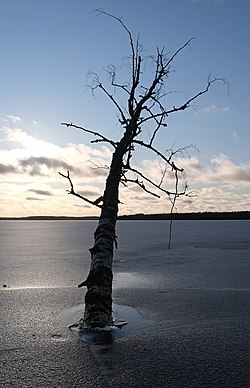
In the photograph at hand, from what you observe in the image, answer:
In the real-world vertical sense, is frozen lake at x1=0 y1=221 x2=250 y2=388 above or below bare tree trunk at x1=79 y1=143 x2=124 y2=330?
below

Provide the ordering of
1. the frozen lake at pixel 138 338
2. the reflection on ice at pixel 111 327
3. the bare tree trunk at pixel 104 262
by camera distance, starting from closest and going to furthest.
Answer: the frozen lake at pixel 138 338, the reflection on ice at pixel 111 327, the bare tree trunk at pixel 104 262

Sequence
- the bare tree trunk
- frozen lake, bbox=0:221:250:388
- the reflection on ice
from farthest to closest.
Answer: the bare tree trunk < the reflection on ice < frozen lake, bbox=0:221:250:388

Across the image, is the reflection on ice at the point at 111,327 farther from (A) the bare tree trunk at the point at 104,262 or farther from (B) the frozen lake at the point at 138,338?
A: (A) the bare tree trunk at the point at 104,262

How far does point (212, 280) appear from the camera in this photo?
14250mm

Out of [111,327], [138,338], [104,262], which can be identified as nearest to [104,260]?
[104,262]

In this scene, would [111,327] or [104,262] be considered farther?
[104,262]

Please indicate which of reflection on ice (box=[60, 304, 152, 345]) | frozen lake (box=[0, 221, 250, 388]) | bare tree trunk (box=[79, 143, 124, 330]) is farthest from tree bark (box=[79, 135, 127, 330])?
frozen lake (box=[0, 221, 250, 388])

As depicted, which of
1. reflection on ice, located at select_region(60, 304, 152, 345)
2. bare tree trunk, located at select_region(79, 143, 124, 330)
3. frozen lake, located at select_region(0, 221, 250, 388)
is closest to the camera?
frozen lake, located at select_region(0, 221, 250, 388)

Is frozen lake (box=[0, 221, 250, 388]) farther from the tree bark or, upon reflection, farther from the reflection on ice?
the tree bark

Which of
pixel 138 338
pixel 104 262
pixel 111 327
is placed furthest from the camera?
pixel 104 262

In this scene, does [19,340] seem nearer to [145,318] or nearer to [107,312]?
[107,312]

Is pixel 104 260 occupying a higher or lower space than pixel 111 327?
higher

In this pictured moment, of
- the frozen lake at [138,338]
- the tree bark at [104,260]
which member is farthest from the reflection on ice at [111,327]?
the tree bark at [104,260]

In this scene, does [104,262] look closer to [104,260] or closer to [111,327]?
[104,260]
